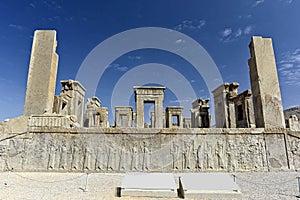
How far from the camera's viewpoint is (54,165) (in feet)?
23.1

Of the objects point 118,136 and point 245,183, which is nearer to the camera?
point 245,183

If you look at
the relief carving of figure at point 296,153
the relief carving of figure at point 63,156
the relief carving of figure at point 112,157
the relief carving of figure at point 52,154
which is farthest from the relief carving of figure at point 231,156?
the relief carving of figure at point 52,154

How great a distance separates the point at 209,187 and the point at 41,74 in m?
8.99

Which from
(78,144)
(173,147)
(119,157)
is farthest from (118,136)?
(173,147)

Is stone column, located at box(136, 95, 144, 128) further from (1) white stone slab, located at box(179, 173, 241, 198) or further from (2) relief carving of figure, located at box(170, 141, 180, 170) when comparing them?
(1) white stone slab, located at box(179, 173, 241, 198)

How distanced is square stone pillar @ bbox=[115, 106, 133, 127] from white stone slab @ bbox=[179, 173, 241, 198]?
50.0ft

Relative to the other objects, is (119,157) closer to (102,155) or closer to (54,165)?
(102,155)

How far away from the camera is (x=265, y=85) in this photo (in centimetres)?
891

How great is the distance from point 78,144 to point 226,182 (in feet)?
18.0

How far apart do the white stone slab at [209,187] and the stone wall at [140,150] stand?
3.08 meters

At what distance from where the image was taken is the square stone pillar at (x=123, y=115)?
1917cm

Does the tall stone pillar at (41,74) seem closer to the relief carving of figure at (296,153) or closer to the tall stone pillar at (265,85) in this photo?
the tall stone pillar at (265,85)

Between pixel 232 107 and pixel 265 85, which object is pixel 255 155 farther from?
pixel 232 107

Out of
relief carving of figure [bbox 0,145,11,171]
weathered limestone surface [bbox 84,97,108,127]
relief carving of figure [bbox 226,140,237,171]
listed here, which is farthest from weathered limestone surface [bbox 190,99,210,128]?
relief carving of figure [bbox 0,145,11,171]
